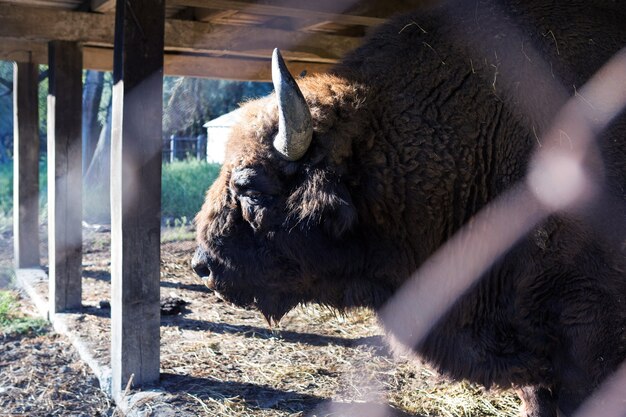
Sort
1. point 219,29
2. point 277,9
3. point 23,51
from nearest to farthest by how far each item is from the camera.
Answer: point 277,9 < point 219,29 < point 23,51

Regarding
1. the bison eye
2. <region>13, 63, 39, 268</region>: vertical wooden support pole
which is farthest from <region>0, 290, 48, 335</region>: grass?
the bison eye

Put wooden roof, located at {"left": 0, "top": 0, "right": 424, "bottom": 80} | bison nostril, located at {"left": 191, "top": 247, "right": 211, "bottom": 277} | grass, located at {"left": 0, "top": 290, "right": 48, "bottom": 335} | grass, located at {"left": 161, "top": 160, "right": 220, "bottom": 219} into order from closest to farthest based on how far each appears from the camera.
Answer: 1. bison nostril, located at {"left": 191, "top": 247, "right": 211, "bottom": 277}
2. wooden roof, located at {"left": 0, "top": 0, "right": 424, "bottom": 80}
3. grass, located at {"left": 0, "top": 290, "right": 48, "bottom": 335}
4. grass, located at {"left": 161, "top": 160, "right": 220, "bottom": 219}

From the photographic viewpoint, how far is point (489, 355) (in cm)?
329

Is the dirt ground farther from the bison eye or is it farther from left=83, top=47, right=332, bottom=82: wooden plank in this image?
left=83, top=47, right=332, bottom=82: wooden plank

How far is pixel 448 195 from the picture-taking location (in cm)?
325

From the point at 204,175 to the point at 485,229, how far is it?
1507 cm

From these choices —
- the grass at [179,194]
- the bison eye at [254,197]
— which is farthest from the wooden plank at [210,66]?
the bison eye at [254,197]

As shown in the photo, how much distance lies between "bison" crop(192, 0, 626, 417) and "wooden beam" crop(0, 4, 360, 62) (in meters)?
3.02

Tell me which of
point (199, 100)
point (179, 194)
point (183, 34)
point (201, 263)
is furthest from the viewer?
point (199, 100)

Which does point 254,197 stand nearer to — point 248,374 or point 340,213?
point 340,213

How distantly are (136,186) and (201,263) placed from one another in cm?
97

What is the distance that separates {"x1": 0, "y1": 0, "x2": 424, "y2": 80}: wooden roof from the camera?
215 inches

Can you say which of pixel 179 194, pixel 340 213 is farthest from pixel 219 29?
pixel 179 194

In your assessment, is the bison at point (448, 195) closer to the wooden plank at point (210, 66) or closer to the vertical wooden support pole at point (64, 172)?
the vertical wooden support pole at point (64, 172)
